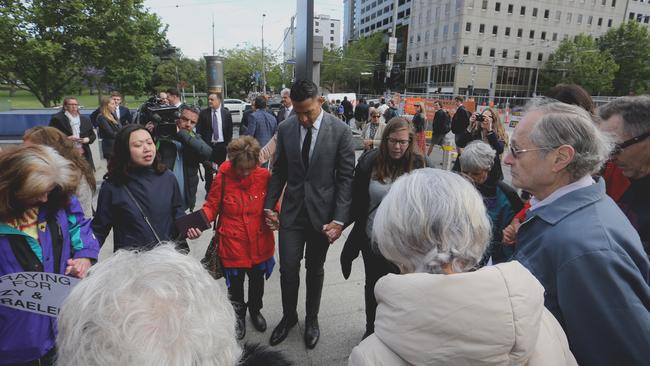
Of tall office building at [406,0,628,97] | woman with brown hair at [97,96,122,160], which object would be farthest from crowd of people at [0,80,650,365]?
tall office building at [406,0,628,97]

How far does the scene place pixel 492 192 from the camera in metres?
3.06

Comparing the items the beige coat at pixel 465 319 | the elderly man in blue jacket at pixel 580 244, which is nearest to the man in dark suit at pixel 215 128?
the elderly man in blue jacket at pixel 580 244

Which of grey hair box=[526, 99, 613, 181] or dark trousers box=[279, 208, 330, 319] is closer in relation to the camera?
grey hair box=[526, 99, 613, 181]

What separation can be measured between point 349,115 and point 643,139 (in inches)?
676

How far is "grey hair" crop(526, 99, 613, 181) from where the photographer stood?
54.2 inches

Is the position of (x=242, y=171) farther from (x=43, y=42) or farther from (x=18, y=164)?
(x=43, y=42)

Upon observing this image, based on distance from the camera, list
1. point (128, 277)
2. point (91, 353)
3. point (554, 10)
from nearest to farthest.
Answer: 1. point (91, 353)
2. point (128, 277)
3. point (554, 10)

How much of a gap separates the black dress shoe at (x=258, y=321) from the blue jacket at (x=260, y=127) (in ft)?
13.8

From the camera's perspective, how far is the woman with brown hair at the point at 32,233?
5.61ft

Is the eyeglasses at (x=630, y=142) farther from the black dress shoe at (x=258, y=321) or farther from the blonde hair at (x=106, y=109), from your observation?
the blonde hair at (x=106, y=109)

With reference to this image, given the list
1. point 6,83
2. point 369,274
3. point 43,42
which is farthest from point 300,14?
point 6,83

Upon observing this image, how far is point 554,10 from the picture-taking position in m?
57.0

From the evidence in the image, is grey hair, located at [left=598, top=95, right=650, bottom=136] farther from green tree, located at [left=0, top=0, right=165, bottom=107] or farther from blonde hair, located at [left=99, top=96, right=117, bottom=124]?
green tree, located at [left=0, top=0, right=165, bottom=107]

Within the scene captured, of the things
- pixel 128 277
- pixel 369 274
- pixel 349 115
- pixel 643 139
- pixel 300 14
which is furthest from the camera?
pixel 349 115
